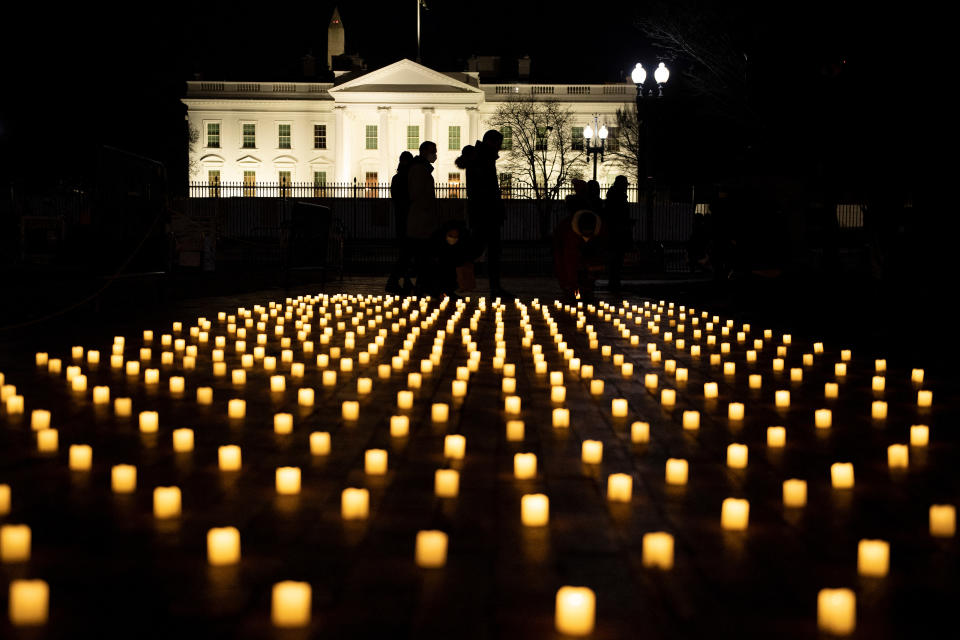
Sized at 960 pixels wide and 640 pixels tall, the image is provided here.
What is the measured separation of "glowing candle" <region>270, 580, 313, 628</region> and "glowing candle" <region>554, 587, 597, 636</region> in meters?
0.55

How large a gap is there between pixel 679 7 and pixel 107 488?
23.3 metres

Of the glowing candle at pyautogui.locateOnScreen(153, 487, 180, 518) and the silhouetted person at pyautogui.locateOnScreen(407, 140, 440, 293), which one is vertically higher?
the silhouetted person at pyautogui.locateOnScreen(407, 140, 440, 293)

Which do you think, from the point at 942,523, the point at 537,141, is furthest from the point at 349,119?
the point at 942,523

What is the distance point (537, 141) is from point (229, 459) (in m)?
67.2

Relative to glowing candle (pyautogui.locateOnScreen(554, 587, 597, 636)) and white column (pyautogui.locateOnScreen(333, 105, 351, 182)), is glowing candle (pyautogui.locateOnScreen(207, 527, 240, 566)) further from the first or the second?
white column (pyautogui.locateOnScreen(333, 105, 351, 182))

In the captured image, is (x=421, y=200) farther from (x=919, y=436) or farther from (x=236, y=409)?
(x=919, y=436)

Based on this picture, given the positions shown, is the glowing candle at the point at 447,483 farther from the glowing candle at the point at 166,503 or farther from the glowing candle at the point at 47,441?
the glowing candle at the point at 47,441

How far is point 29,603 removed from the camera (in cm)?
230

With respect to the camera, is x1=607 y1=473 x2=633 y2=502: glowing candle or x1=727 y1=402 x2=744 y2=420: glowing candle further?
x1=727 y1=402 x2=744 y2=420: glowing candle

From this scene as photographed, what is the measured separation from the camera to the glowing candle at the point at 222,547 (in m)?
2.80

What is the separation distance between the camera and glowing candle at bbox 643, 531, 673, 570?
112 inches

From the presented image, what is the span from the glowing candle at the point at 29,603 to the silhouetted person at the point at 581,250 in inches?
499

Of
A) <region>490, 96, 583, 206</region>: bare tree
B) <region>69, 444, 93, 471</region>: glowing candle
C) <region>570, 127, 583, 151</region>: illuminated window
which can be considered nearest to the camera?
<region>69, 444, 93, 471</region>: glowing candle

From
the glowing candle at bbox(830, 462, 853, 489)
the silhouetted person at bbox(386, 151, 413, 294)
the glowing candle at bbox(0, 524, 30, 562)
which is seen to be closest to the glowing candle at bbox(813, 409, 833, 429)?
the glowing candle at bbox(830, 462, 853, 489)
